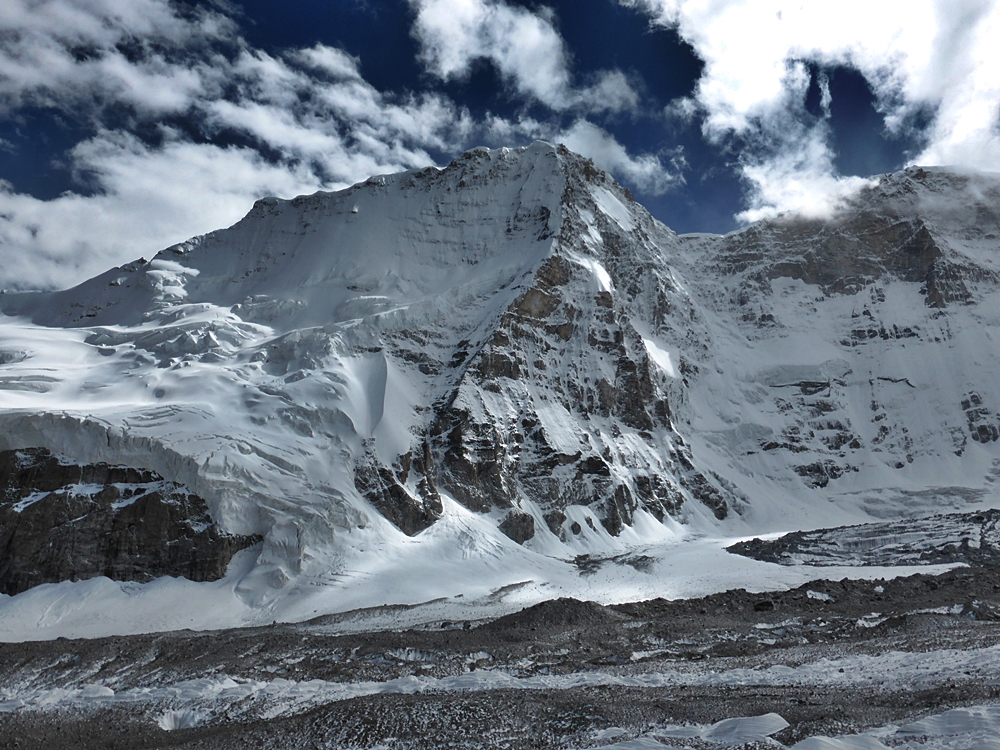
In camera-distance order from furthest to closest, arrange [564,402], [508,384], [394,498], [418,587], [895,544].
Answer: [564,402] → [508,384] → [895,544] → [394,498] → [418,587]

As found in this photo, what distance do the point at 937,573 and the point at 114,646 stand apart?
52275 mm

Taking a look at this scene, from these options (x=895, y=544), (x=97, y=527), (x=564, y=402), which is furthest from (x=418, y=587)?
(x=895, y=544)

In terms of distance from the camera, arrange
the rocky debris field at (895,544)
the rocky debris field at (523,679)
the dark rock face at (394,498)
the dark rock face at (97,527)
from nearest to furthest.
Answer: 1. the rocky debris field at (523,679)
2. the dark rock face at (97,527)
3. the rocky debris field at (895,544)
4. the dark rock face at (394,498)

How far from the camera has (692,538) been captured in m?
78.6

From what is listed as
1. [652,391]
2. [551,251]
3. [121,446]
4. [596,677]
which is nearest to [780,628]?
[596,677]

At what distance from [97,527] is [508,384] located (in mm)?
43107

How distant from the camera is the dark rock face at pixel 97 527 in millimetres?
46188

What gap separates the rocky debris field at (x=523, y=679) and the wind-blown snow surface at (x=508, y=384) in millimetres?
13935

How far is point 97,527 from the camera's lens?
47.6m

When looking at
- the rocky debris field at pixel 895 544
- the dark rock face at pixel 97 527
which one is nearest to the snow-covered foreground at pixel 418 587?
the dark rock face at pixel 97 527

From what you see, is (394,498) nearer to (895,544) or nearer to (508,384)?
(508,384)

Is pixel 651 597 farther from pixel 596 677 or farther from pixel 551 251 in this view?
pixel 551 251

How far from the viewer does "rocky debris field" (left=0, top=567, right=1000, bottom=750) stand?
17.6 m

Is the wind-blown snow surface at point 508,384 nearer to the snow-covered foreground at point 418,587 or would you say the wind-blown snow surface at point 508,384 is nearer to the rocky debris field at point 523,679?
the snow-covered foreground at point 418,587
